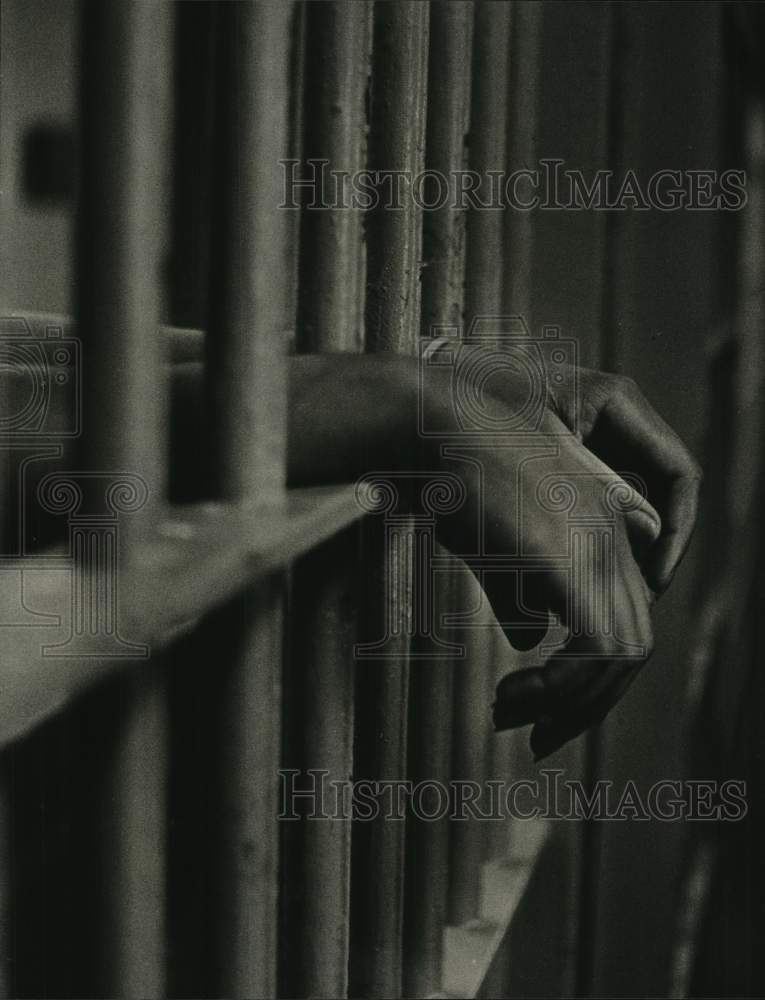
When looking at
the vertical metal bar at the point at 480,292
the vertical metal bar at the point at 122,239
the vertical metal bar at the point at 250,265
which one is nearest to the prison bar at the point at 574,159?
the vertical metal bar at the point at 480,292

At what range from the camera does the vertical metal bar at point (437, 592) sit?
0.96 meters

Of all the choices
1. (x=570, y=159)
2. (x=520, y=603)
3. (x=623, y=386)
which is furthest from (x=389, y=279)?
(x=570, y=159)

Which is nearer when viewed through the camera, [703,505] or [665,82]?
[665,82]

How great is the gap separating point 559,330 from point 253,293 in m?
1.05

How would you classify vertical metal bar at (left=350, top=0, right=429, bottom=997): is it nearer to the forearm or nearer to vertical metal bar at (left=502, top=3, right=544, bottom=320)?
the forearm

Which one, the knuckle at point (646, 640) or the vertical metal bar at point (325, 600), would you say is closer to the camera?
the knuckle at point (646, 640)

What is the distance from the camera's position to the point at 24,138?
695 millimetres

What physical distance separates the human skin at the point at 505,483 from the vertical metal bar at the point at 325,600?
0.10m

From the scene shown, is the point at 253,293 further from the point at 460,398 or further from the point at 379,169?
the point at 379,169

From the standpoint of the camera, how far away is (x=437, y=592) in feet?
3.58

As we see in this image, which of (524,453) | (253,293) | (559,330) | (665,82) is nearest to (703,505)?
(559,330)

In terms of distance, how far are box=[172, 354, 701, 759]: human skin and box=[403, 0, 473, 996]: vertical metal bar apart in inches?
14.7

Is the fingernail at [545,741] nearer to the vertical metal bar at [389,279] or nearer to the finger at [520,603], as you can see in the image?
the finger at [520,603]

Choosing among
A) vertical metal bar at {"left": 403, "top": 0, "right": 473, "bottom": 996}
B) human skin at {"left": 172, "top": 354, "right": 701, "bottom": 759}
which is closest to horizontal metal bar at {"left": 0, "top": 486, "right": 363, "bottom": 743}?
human skin at {"left": 172, "top": 354, "right": 701, "bottom": 759}
